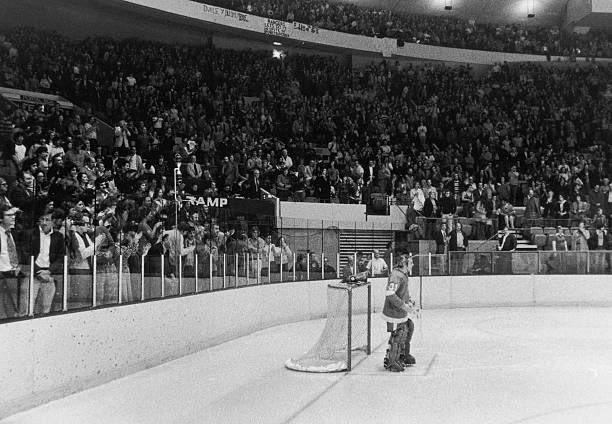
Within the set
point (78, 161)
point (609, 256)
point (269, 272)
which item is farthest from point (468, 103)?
point (78, 161)

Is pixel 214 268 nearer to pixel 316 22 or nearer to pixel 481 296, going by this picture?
pixel 481 296

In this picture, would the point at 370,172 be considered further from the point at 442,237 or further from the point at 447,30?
the point at 447,30

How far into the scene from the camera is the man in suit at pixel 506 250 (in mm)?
21875

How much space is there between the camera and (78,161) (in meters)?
14.3

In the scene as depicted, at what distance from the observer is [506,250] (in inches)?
903

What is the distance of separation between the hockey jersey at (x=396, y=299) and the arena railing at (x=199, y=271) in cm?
229

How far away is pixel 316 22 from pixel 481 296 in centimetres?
1550

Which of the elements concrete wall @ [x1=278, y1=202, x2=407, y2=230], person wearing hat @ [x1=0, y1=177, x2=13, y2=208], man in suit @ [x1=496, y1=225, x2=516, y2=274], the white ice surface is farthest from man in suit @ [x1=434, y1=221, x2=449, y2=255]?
person wearing hat @ [x1=0, y1=177, x2=13, y2=208]

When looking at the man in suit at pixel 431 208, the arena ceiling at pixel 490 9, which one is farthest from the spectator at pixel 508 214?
the arena ceiling at pixel 490 9

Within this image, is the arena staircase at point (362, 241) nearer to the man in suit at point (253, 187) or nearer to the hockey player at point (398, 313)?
the man in suit at point (253, 187)

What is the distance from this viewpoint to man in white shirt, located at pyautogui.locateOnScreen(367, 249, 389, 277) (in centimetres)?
2000

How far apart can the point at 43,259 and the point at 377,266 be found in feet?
42.5

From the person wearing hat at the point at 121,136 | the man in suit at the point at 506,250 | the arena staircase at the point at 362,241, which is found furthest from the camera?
the man in suit at the point at 506,250

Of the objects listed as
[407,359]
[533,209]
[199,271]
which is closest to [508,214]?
[533,209]
